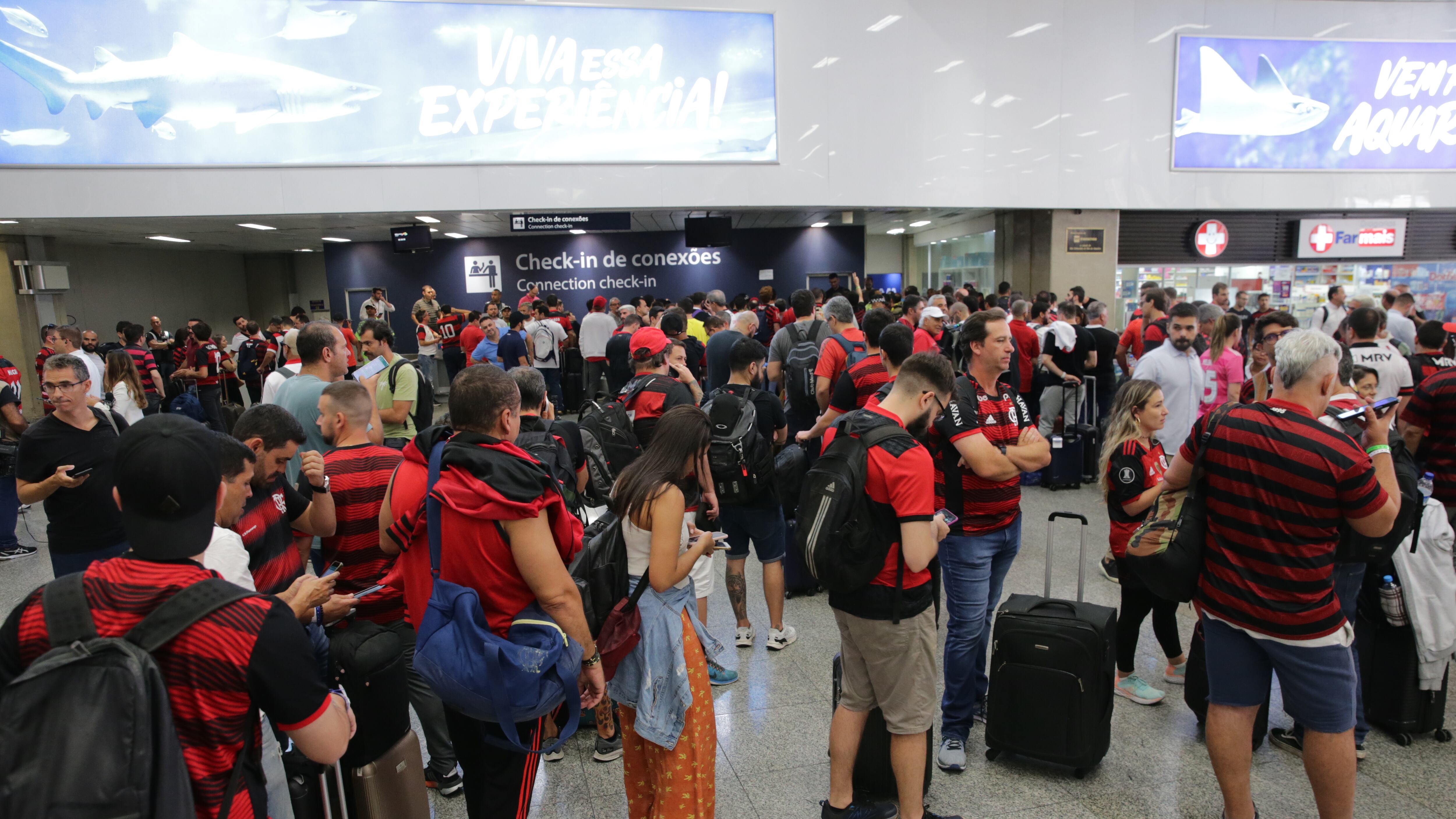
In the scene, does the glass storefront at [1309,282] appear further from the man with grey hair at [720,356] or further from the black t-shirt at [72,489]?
the black t-shirt at [72,489]

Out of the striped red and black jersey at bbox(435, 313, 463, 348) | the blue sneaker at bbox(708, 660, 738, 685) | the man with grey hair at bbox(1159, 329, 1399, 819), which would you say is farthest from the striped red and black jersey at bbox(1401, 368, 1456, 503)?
the striped red and black jersey at bbox(435, 313, 463, 348)

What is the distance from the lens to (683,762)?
7.56 feet

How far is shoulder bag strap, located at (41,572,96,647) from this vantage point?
1171mm

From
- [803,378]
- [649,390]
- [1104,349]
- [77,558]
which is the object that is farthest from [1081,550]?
[1104,349]

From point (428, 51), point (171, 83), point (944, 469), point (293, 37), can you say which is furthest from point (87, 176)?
point (944, 469)

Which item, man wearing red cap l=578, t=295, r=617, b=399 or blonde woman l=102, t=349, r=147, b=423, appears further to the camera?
man wearing red cap l=578, t=295, r=617, b=399

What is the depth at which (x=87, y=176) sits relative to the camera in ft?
29.5

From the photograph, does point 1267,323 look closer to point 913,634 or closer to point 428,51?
point 913,634

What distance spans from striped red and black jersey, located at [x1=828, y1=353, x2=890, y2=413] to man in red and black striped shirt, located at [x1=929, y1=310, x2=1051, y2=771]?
1174 mm

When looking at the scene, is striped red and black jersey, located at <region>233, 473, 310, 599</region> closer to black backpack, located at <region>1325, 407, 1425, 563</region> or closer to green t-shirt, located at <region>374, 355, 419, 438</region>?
green t-shirt, located at <region>374, 355, 419, 438</region>

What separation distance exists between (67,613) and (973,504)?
2648mm

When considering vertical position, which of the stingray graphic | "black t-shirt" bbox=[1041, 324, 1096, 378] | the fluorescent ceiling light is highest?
the fluorescent ceiling light

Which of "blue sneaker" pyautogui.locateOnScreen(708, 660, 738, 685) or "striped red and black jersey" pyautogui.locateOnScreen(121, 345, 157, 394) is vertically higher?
"striped red and black jersey" pyautogui.locateOnScreen(121, 345, 157, 394)

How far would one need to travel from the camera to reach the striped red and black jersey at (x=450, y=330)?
11.8 metres
